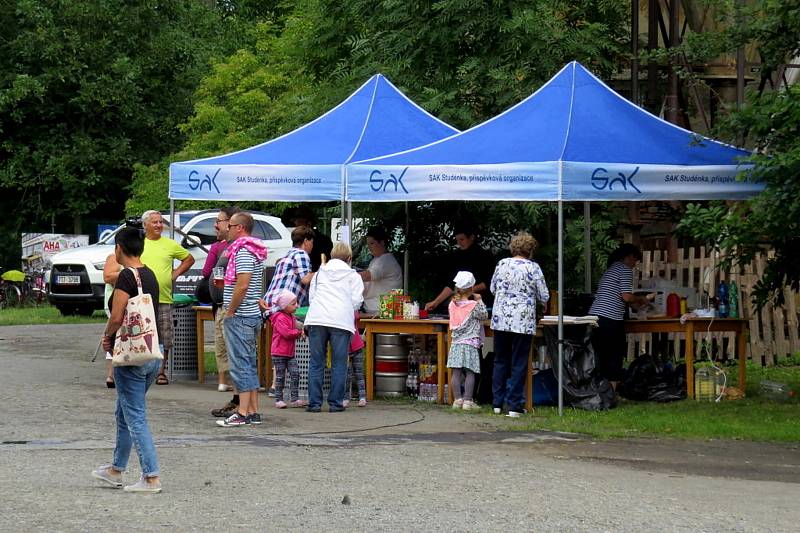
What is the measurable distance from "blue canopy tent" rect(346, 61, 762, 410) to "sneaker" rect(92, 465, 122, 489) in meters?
5.72

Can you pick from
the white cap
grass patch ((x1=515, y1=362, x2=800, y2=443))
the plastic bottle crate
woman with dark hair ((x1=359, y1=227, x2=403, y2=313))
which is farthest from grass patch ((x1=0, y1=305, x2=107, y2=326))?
grass patch ((x1=515, y1=362, x2=800, y2=443))

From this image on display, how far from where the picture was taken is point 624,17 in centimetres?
2184

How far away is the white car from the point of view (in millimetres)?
26328

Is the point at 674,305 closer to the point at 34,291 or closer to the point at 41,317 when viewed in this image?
the point at 41,317

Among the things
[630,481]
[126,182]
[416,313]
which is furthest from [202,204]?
[630,481]

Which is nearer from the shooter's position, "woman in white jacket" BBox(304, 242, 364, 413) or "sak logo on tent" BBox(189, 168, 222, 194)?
"woman in white jacket" BBox(304, 242, 364, 413)

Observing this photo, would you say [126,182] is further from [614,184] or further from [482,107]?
[614,184]

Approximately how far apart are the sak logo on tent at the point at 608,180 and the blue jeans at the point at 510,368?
5.40ft

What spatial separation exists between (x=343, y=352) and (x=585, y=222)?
18.4ft

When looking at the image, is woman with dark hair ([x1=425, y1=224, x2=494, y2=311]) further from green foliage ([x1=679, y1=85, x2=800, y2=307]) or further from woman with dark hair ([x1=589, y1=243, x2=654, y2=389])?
green foliage ([x1=679, y1=85, x2=800, y2=307])

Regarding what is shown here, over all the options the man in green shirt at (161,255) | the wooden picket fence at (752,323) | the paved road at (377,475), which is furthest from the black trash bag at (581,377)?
the wooden picket fence at (752,323)

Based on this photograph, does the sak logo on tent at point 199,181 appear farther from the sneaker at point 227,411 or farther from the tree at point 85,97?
the tree at point 85,97

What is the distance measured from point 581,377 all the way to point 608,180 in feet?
7.06

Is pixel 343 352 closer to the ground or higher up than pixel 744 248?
closer to the ground
